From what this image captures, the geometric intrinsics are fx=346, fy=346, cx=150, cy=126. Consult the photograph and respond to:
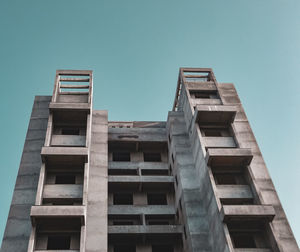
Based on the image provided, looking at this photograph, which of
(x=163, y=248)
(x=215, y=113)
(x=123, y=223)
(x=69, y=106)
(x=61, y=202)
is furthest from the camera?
(x=69, y=106)

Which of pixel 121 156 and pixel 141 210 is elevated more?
pixel 121 156

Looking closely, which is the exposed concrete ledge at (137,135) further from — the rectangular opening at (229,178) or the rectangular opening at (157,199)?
the rectangular opening at (229,178)

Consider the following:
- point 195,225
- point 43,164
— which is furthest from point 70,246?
point 195,225

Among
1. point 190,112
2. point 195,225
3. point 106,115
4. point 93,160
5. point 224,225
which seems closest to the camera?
point 224,225

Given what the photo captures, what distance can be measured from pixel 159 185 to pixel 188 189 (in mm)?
4979

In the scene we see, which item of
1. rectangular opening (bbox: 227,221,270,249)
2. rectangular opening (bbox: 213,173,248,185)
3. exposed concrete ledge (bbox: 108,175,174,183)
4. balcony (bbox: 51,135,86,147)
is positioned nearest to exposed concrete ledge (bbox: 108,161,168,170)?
exposed concrete ledge (bbox: 108,175,174,183)

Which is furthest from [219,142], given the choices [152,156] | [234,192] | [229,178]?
[152,156]

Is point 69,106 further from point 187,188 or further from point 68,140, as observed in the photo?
point 187,188

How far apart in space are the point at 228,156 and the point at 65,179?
14.9 m

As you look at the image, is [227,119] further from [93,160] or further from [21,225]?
[21,225]

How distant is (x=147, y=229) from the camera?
31.2 m

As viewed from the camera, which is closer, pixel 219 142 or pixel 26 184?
pixel 26 184

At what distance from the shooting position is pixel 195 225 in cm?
2936

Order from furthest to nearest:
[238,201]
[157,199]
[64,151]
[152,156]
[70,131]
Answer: [152,156] → [157,199] → [70,131] → [64,151] → [238,201]
